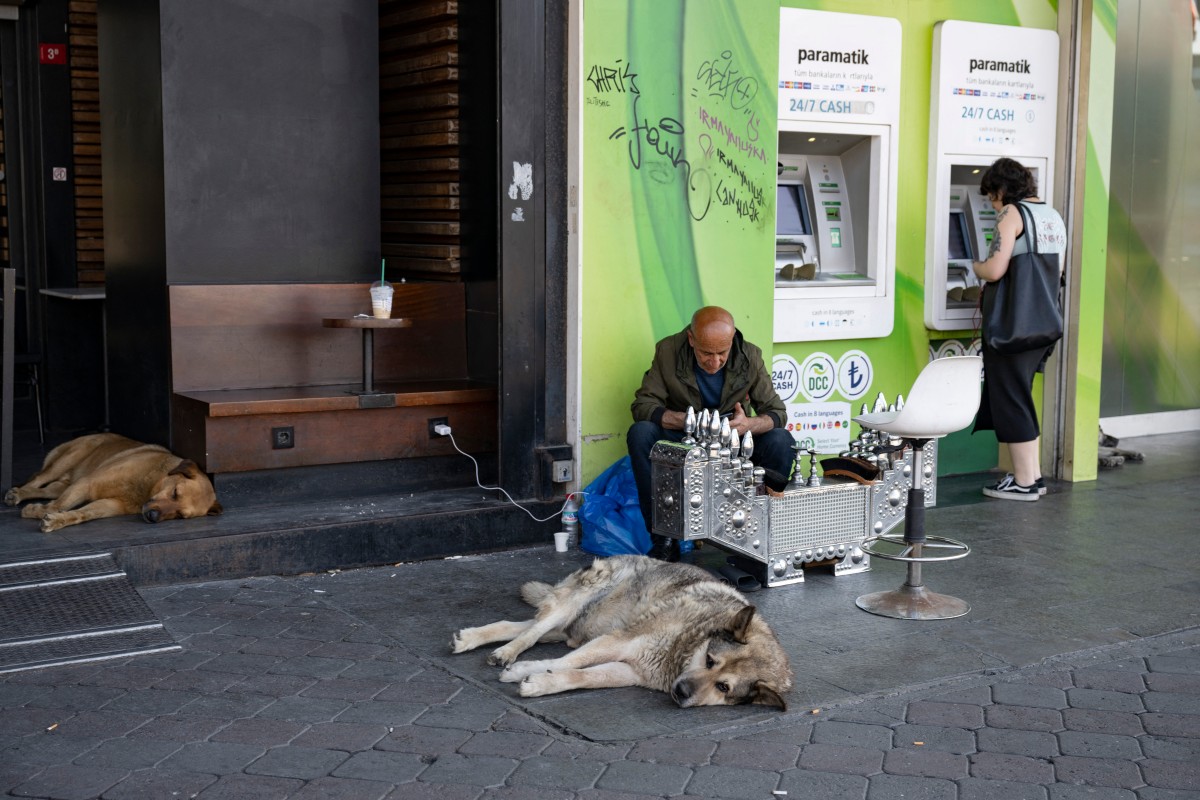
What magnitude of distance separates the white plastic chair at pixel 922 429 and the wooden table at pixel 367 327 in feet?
7.90

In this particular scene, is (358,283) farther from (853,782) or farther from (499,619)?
(853,782)

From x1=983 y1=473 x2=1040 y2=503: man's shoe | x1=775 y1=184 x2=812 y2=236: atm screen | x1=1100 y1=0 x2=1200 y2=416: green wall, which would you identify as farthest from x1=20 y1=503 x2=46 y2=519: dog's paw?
x1=1100 y1=0 x2=1200 y2=416: green wall

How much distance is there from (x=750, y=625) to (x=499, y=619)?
144 centimetres

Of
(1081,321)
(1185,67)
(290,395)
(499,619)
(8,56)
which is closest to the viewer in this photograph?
(499,619)

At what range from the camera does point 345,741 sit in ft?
13.6

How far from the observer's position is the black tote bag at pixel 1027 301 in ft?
24.8

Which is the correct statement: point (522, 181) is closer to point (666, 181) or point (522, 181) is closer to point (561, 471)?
point (666, 181)

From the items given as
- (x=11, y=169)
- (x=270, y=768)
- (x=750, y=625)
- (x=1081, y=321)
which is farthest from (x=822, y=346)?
(x=11, y=169)

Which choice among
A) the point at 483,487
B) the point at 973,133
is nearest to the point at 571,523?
the point at 483,487

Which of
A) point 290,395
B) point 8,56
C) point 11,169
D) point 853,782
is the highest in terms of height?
point 8,56

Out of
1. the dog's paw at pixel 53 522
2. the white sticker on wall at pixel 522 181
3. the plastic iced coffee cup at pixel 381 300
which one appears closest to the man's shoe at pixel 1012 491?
the white sticker on wall at pixel 522 181

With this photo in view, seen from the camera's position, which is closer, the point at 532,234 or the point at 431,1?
the point at 532,234

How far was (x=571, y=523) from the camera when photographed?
22.3ft

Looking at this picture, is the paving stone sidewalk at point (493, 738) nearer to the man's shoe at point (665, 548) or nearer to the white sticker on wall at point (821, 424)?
the man's shoe at point (665, 548)
